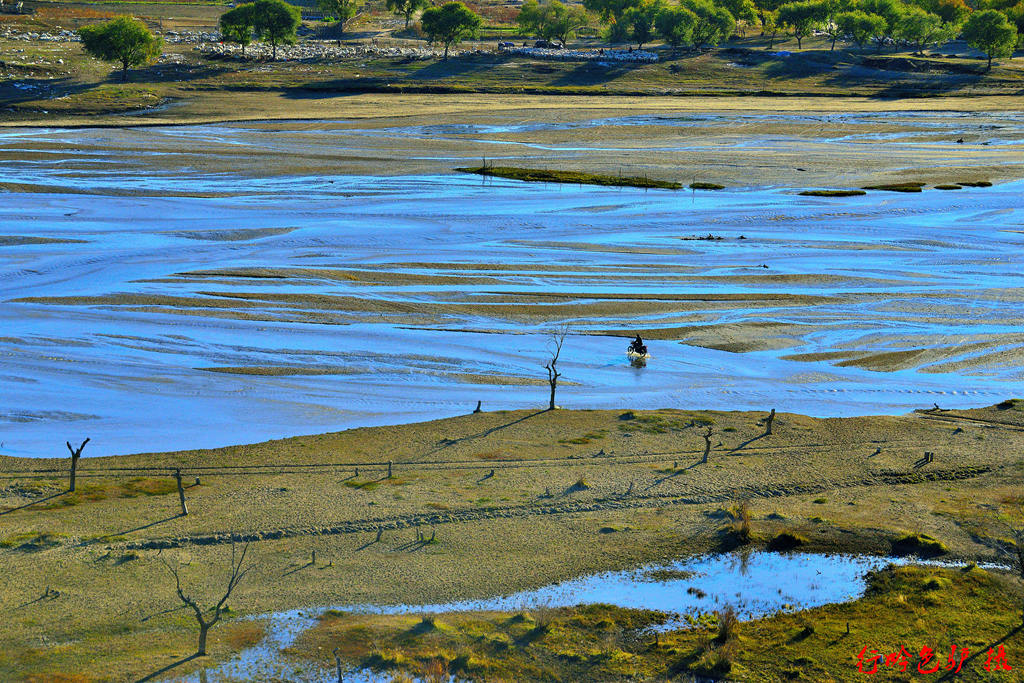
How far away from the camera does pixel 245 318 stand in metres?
39.7

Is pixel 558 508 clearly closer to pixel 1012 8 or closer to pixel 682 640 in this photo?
pixel 682 640

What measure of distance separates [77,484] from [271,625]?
9378mm

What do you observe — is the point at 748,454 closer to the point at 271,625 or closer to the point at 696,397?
the point at 696,397

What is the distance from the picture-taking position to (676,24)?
14338 centimetres

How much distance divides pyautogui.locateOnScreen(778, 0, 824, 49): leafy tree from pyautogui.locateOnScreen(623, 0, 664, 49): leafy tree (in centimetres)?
1921

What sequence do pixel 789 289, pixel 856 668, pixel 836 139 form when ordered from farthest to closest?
1. pixel 836 139
2. pixel 789 289
3. pixel 856 668

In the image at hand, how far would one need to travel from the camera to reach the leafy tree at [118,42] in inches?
Result: 4158

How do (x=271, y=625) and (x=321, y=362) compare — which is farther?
(x=321, y=362)

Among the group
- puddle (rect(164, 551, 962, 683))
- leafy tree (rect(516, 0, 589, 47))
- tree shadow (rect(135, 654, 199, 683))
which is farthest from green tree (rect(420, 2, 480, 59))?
tree shadow (rect(135, 654, 199, 683))

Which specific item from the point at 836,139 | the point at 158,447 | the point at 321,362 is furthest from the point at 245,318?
the point at 836,139

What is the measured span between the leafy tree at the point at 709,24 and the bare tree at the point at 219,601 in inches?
5397

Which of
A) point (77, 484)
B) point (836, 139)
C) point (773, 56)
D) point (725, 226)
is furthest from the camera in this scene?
point (773, 56)

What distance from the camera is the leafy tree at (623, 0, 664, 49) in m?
146

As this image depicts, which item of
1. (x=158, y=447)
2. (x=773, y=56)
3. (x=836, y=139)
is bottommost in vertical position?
(x=158, y=447)
